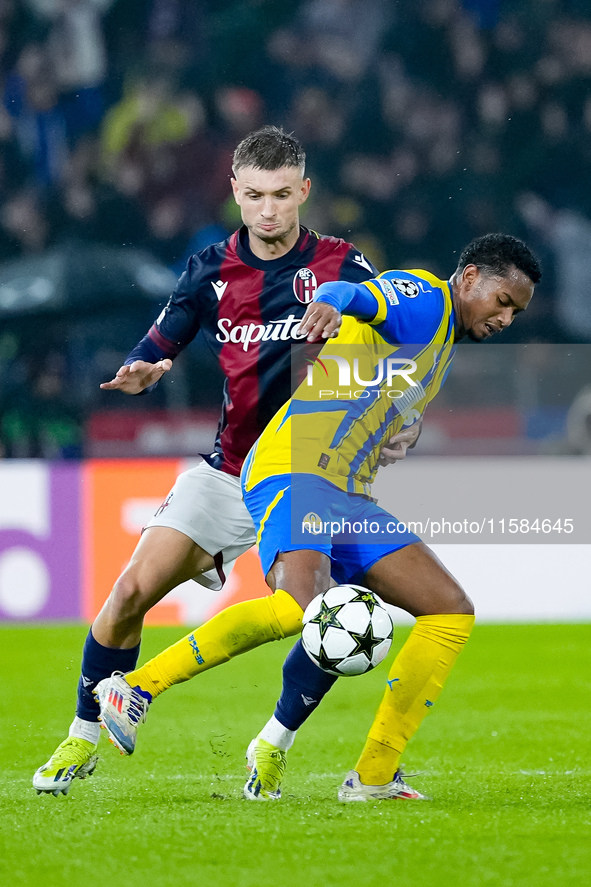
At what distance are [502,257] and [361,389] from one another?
1.77 ft

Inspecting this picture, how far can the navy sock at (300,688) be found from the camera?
10.8 ft

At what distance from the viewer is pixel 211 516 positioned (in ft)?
11.3

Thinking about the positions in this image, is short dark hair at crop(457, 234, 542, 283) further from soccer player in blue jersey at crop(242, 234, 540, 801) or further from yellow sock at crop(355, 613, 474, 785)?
yellow sock at crop(355, 613, 474, 785)

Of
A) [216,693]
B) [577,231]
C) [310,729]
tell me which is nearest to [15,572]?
[216,693]

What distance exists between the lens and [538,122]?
9.12 m

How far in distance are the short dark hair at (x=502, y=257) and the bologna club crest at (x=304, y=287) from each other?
1.70 ft

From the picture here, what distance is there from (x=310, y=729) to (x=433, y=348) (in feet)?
6.00

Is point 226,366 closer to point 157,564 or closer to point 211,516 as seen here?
point 211,516

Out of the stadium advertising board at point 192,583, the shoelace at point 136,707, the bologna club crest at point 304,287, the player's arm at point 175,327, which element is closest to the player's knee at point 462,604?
the shoelace at point 136,707

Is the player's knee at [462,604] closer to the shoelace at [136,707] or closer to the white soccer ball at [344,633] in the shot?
the white soccer ball at [344,633]

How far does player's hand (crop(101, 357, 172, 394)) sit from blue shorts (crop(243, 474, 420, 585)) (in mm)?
512

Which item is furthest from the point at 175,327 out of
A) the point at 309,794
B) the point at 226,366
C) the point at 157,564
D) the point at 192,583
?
the point at 192,583

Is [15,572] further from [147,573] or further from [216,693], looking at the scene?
[147,573]

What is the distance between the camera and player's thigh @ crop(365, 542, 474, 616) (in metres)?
3.17
